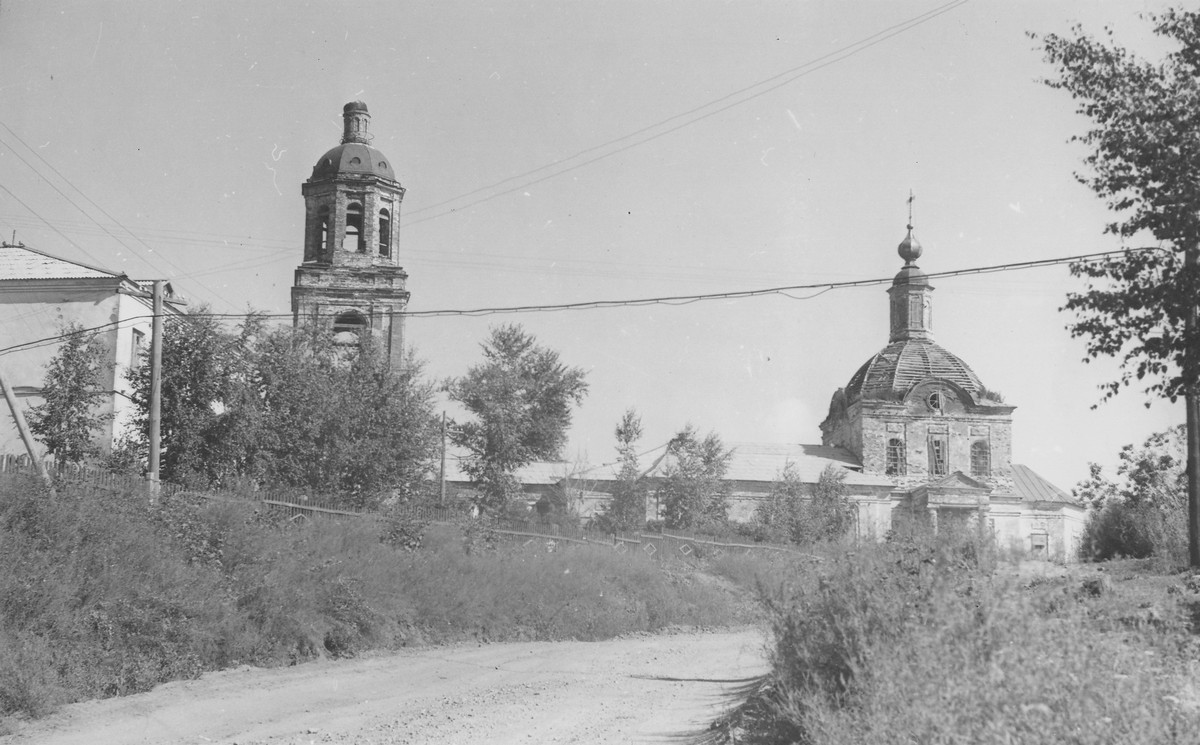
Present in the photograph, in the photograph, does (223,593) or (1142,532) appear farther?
(1142,532)

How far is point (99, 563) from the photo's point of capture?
14617 mm

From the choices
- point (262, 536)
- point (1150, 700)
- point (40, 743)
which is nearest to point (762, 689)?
point (1150, 700)

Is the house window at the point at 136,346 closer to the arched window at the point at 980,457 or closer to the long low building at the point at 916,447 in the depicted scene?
the long low building at the point at 916,447

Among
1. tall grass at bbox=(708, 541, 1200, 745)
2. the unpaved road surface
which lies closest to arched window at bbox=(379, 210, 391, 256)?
the unpaved road surface

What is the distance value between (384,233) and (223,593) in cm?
2716

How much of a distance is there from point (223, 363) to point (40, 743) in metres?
15.0

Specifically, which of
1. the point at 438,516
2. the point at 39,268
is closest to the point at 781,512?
the point at 438,516

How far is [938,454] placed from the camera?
65500 mm

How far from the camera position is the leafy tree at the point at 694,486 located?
5034 cm

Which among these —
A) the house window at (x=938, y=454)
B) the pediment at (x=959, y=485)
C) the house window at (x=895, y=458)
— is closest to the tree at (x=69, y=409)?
the pediment at (x=959, y=485)

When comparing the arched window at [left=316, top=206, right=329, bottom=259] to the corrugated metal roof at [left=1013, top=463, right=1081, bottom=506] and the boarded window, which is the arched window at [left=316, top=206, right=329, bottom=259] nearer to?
the boarded window

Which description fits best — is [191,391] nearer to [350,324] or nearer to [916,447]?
[350,324]

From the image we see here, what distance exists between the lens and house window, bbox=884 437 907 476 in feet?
213

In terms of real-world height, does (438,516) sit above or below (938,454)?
below
